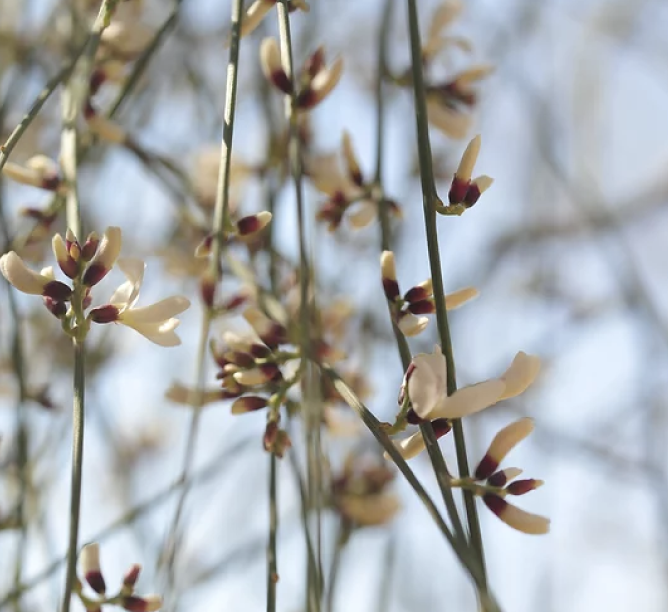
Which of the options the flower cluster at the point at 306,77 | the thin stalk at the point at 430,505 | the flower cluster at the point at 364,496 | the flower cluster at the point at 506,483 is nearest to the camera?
the thin stalk at the point at 430,505

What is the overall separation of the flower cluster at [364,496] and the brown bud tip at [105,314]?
35 centimetres

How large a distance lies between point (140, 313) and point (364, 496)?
0.37 m

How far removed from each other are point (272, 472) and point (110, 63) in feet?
1.12

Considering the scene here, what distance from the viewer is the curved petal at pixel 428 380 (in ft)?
1.38

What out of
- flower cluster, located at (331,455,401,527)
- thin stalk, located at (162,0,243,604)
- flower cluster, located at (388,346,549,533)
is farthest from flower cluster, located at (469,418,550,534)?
flower cluster, located at (331,455,401,527)

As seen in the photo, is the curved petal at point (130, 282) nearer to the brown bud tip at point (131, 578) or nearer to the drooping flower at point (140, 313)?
the drooping flower at point (140, 313)

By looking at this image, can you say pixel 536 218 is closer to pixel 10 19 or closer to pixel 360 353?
pixel 360 353

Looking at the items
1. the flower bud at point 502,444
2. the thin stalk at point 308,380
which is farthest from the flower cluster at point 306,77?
the flower bud at point 502,444

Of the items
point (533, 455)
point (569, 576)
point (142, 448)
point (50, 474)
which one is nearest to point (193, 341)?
point (142, 448)

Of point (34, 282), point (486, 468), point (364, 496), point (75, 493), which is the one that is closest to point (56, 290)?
point (34, 282)

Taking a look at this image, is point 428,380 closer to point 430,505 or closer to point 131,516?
point 430,505

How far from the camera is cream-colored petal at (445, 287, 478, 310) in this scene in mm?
510

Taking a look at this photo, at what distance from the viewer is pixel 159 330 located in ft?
1.60

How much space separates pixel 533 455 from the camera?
149 cm
